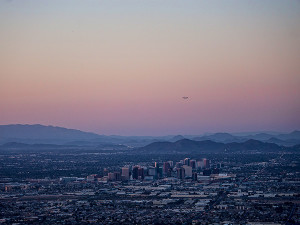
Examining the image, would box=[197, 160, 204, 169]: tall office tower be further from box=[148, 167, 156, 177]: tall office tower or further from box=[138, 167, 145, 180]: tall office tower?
box=[138, 167, 145, 180]: tall office tower

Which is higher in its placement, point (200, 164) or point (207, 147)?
point (207, 147)

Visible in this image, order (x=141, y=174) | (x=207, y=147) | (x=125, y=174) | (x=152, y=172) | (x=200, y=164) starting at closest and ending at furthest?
(x=125, y=174) < (x=141, y=174) < (x=152, y=172) < (x=200, y=164) < (x=207, y=147)

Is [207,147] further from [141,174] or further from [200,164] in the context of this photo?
[141,174]

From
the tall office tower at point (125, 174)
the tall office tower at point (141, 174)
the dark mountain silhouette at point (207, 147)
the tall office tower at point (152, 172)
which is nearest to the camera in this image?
the tall office tower at point (125, 174)

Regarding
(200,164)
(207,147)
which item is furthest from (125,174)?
(207,147)

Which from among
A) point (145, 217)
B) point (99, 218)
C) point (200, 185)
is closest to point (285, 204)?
point (145, 217)

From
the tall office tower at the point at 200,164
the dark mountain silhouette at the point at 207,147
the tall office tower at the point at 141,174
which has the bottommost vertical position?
the tall office tower at the point at 141,174

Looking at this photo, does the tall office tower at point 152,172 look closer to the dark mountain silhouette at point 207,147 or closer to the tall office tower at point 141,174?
the tall office tower at point 141,174

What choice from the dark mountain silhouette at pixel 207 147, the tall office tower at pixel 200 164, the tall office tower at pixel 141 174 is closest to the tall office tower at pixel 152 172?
the tall office tower at pixel 141 174

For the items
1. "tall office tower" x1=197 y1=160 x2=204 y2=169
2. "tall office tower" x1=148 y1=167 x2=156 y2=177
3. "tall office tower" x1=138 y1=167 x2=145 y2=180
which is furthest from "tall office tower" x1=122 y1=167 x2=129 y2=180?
"tall office tower" x1=197 y1=160 x2=204 y2=169

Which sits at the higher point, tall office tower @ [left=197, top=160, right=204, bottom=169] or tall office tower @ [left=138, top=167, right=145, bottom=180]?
tall office tower @ [left=197, top=160, right=204, bottom=169]

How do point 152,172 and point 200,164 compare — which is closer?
point 152,172

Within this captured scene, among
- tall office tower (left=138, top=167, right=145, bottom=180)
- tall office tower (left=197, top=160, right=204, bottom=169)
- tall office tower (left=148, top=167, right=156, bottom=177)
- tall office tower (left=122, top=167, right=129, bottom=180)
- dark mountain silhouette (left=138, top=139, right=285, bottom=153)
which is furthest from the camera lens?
dark mountain silhouette (left=138, top=139, right=285, bottom=153)

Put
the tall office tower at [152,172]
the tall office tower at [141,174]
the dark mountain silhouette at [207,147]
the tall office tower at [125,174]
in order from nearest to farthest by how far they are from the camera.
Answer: the tall office tower at [125,174] < the tall office tower at [141,174] < the tall office tower at [152,172] < the dark mountain silhouette at [207,147]
